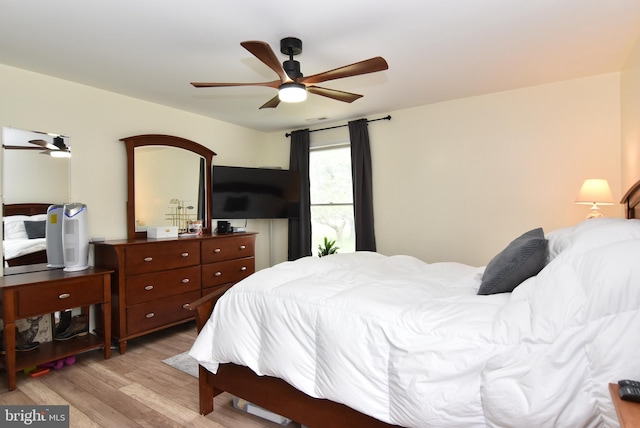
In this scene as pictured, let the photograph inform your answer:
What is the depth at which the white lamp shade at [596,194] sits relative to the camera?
286cm

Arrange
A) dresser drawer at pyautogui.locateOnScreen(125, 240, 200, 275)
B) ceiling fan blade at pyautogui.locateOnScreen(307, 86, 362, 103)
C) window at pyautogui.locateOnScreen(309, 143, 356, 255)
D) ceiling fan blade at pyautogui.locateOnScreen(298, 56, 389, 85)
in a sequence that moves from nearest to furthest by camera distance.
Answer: ceiling fan blade at pyautogui.locateOnScreen(298, 56, 389, 85) → ceiling fan blade at pyautogui.locateOnScreen(307, 86, 362, 103) → dresser drawer at pyautogui.locateOnScreen(125, 240, 200, 275) → window at pyautogui.locateOnScreen(309, 143, 356, 255)

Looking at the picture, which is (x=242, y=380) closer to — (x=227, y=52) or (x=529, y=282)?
(x=529, y=282)

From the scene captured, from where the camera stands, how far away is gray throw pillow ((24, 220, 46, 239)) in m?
2.98

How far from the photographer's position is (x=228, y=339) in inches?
74.1

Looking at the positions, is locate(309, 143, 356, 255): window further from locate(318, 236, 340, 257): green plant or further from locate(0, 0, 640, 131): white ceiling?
locate(0, 0, 640, 131): white ceiling

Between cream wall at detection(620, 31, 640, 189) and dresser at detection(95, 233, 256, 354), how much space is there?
3.45 m

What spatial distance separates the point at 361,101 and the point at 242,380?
3.05m

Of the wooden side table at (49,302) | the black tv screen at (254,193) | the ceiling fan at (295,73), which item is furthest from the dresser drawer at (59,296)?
the ceiling fan at (295,73)

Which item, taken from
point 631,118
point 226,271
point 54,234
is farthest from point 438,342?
point 54,234

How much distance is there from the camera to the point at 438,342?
1.33m

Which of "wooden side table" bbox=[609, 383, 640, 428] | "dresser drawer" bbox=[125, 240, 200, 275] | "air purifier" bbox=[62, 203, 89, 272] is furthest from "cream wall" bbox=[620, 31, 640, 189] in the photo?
"air purifier" bbox=[62, 203, 89, 272]

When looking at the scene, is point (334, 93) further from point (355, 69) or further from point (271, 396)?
point (271, 396)

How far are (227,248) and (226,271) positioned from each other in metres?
0.26

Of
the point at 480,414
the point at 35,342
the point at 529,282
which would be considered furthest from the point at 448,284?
the point at 35,342
